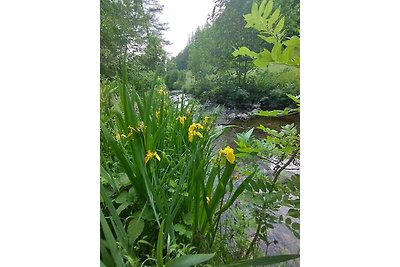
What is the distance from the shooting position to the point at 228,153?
972 millimetres

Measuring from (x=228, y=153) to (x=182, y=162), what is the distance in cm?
12

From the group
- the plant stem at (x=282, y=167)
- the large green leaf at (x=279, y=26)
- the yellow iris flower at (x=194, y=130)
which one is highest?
the large green leaf at (x=279, y=26)

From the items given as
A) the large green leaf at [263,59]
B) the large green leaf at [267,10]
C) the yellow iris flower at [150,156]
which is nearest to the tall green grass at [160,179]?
the yellow iris flower at [150,156]

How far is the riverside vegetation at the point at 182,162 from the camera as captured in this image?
90 cm

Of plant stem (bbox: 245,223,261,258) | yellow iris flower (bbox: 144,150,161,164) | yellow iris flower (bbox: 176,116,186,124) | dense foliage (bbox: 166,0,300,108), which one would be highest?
dense foliage (bbox: 166,0,300,108)

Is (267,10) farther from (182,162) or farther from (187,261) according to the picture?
(187,261)

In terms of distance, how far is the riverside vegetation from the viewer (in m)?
0.90

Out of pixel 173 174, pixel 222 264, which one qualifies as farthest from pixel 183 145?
pixel 222 264

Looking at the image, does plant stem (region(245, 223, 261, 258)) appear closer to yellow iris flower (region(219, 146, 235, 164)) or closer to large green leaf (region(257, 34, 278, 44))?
yellow iris flower (region(219, 146, 235, 164))

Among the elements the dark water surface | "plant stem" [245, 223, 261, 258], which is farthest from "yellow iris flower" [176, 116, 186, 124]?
"plant stem" [245, 223, 261, 258]

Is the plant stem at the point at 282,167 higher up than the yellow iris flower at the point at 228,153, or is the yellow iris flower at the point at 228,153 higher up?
the yellow iris flower at the point at 228,153

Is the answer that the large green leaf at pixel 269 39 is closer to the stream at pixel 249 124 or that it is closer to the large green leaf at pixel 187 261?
the stream at pixel 249 124

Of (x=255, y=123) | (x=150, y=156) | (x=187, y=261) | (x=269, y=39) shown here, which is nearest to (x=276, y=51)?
(x=269, y=39)
